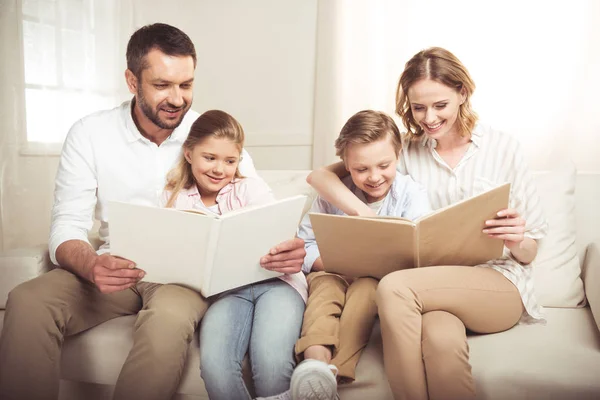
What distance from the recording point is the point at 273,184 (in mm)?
1881

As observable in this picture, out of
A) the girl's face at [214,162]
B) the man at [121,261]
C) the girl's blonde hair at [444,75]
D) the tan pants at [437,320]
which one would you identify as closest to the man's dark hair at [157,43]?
the man at [121,261]

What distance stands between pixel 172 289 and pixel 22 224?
5.02ft

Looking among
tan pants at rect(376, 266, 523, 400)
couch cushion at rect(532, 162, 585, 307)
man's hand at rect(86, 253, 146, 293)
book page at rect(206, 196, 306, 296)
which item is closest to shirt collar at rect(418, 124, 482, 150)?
couch cushion at rect(532, 162, 585, 307)

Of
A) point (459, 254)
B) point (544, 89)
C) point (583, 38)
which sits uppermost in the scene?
point (583, 38)

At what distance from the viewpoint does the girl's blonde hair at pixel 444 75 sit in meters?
1.52

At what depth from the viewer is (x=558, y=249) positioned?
1.61 metres

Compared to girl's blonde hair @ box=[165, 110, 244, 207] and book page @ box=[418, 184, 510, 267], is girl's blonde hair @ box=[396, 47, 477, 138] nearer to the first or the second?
book page @ box=[418, 184, 510, 267]

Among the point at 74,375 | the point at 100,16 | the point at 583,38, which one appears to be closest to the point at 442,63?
the point at 583,38

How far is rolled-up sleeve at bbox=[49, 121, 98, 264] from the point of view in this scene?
59.9 inches

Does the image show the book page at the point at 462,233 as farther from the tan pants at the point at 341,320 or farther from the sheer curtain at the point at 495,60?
the sheer curtain at the point at 495,60

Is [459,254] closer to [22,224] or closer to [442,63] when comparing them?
[442,63]

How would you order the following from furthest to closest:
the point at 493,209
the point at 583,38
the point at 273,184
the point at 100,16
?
the point at 100,16 < the point at 583,38 < the point at 273,184 < the point at 493,209

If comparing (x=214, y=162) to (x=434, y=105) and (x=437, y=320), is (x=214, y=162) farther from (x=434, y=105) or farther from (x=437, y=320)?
(x=437, y=320)

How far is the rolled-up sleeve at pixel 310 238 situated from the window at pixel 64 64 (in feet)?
4.12
